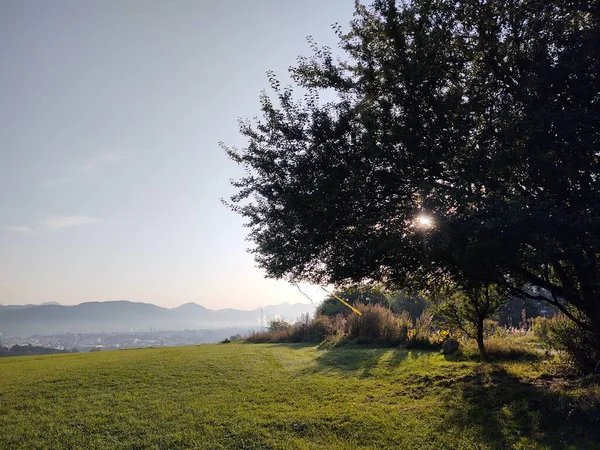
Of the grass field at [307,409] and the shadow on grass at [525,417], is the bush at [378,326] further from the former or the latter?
the shadow on grass at [525,417]

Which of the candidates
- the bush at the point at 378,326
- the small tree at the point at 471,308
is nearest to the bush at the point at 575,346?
the small tree at the point at 471,308

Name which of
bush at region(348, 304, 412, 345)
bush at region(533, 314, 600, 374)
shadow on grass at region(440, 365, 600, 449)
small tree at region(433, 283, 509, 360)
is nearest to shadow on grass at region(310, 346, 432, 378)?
small tree at region(433, 283, 509, 360)

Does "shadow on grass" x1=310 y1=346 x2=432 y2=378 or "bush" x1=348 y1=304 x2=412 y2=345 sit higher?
"bush" x1=348 y1=304 x2=412 y2=345

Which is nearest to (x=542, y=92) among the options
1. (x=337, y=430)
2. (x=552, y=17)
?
(x=552, y=17)

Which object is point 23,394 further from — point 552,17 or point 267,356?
point 552,17

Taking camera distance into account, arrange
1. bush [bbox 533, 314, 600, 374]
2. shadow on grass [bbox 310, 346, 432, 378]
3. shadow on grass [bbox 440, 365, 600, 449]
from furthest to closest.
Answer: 1. shadow on grass [bbox 310, 346, 432, 378]
2. bush [bbox 533, 314, 600, 374]
3. shadow on grass [bbox 440, 365, 600, 449]

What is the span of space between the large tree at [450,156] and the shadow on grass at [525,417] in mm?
1872

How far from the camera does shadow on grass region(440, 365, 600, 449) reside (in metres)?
5.30

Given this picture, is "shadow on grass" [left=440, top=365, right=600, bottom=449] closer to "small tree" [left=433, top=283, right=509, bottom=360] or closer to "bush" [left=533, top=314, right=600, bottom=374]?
"bush" [left=533, top=314, right=600, bottom=374]

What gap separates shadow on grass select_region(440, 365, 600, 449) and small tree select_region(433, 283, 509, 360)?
372cm

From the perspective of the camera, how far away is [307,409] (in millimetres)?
7379

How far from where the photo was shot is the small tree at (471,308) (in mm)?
11364

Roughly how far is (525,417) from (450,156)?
453 cm

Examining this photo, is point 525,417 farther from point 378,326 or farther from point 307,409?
point 378,326
